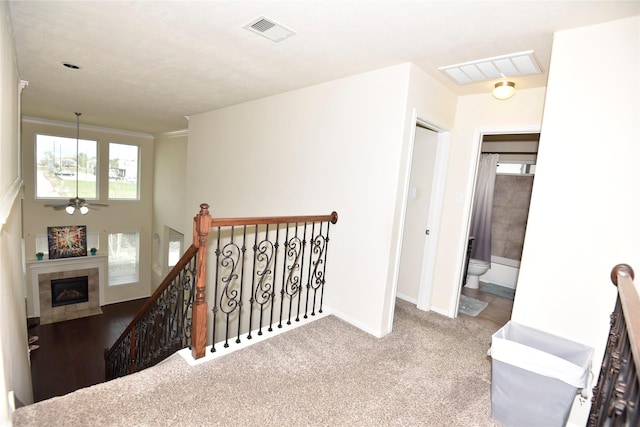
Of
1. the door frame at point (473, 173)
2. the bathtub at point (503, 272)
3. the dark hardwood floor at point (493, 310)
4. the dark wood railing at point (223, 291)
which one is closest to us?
the dark wood railing at point (223, 291)

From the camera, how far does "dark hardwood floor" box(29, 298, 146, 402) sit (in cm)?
590

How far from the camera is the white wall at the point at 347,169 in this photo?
2764 millimetres

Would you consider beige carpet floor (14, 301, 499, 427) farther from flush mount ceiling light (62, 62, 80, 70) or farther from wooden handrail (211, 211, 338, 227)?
flush mount ceiling light (62, 62, 80, 70)

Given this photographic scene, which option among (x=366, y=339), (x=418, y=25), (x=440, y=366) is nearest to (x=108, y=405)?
(x=366, y=339)

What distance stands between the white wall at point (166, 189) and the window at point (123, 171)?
53 cm

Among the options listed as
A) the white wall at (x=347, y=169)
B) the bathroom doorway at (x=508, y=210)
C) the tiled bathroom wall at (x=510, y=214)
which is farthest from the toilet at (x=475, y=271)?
the white wall at (x=347, y=169)

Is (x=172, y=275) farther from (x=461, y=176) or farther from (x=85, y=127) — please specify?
(x=85, y=127)

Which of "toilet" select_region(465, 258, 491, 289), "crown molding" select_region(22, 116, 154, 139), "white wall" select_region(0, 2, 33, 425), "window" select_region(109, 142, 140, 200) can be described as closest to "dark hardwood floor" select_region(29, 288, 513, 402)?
"toilet" select_region(465, 258, 491, 289)

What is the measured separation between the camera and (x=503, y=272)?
5.33 metres

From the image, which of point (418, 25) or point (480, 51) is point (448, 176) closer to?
point (480, 51)

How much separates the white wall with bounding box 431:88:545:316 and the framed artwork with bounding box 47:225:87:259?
8.94 metres

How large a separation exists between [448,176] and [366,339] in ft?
6.14

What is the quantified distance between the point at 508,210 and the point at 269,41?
483 centimetres

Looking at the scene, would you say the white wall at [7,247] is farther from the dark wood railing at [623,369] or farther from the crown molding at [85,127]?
the crown molding at [85,127]
